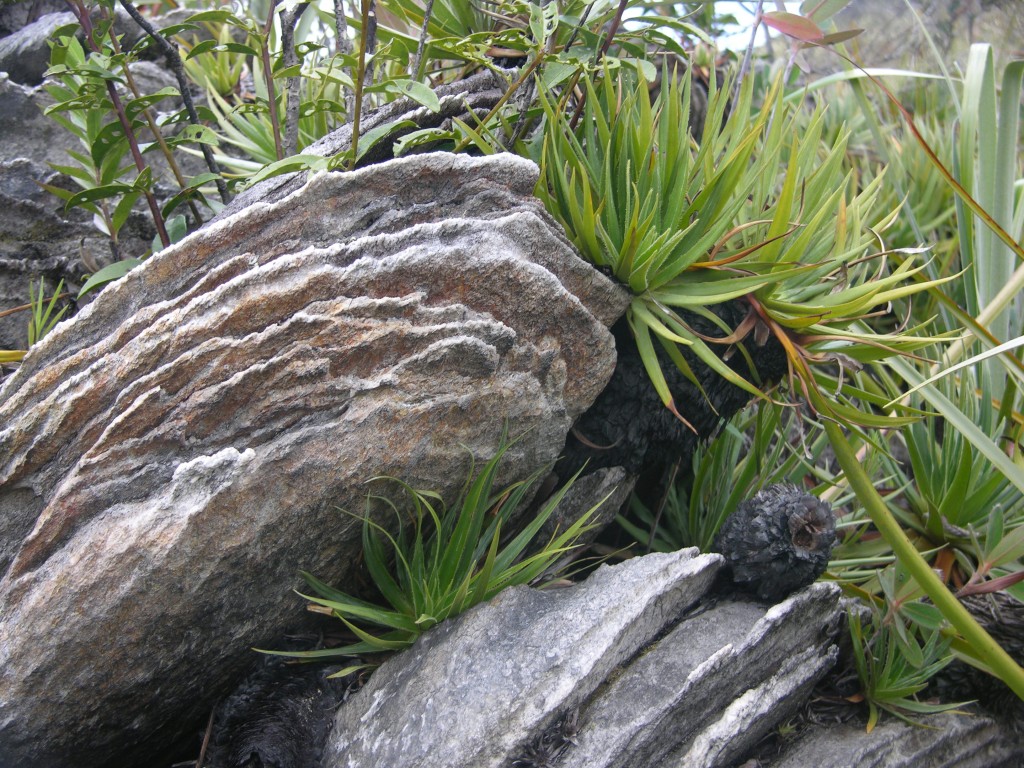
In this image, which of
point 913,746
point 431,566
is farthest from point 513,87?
point 913,746

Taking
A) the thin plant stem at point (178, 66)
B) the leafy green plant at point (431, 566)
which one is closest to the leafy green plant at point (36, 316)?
the thin plant stem at point (178, 66)

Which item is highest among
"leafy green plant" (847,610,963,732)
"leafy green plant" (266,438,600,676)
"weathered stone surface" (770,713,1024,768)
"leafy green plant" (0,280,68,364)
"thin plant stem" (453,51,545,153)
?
"thin plant stem" (453,51,545,153)

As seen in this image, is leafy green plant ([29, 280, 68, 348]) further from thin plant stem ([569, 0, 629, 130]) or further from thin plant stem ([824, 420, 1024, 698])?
thin plant stem ([824, 420, 1024, 698])

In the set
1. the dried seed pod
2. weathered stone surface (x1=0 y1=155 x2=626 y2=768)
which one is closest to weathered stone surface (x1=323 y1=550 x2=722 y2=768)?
the dried seed pod

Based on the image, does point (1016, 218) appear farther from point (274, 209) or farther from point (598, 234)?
point (274, 209)

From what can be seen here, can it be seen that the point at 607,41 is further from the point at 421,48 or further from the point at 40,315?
the point at 40,315
